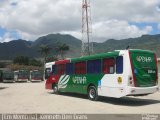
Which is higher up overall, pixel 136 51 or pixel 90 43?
pixel 90 43

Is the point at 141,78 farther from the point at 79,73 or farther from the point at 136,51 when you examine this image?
the point at 79,73

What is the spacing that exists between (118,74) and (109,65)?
1.08 metres

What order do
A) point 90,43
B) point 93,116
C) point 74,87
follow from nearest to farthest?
point 93,116, point 74,87, point 90,43

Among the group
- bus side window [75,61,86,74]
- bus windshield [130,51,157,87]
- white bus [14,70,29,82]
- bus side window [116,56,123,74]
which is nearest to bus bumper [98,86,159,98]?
bus windshield [130,51,157,87]

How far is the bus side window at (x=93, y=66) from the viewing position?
67.1ft

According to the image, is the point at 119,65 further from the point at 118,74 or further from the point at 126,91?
the point at 126,91

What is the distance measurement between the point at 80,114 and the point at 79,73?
8.72m

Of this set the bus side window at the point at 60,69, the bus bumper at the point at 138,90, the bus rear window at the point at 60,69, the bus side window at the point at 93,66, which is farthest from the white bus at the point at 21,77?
the bus bumper at the point at 138,90

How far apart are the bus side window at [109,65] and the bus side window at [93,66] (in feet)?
2.32

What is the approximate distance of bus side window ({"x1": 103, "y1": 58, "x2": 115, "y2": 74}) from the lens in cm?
1895

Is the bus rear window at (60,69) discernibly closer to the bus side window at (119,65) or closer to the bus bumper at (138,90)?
the bus side window at (119,65)

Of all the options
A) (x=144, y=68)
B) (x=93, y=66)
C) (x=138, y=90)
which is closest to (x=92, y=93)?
(x=93, y=66)

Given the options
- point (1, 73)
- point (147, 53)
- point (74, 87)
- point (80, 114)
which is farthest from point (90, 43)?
point (80, 114)

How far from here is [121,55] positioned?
18172mm
